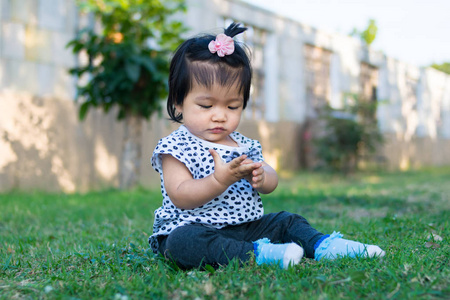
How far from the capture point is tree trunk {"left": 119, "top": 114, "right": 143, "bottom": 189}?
21.8 ft

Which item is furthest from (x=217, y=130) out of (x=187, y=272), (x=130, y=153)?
(x=130, y=153)

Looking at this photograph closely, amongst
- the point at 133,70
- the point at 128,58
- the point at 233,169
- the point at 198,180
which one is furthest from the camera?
the point at 128,58

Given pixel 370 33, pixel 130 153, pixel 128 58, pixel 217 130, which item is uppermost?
pixel 370 33

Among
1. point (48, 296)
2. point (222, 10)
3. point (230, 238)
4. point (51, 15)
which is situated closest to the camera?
point (48, 296)

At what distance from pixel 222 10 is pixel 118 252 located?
8581mm

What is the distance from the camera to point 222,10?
1021cm

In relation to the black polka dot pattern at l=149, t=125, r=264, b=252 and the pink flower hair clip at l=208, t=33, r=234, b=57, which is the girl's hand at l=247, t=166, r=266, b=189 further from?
the pink flower hair clip at l=208, t=33, r=234, b=57

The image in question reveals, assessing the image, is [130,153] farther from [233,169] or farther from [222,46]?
[233,169]

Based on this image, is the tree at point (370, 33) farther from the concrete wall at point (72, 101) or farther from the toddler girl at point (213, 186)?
the toddler girl at point (213, 186)

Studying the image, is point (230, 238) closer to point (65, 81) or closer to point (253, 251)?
point (253, 251)

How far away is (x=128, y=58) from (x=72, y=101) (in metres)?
1.84

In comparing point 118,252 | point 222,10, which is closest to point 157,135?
point 222,10

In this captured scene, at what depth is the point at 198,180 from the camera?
2.06 metres

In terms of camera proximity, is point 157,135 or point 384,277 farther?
point 157,135
